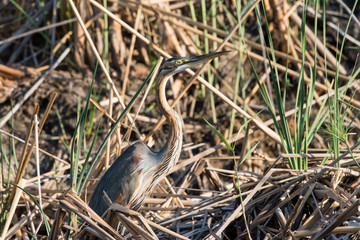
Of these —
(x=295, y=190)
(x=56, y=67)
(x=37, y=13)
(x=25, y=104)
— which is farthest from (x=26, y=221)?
(x=37, y=13)

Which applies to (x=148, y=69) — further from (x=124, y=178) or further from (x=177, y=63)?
(x=124, y=178)

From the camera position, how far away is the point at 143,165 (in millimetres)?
2922

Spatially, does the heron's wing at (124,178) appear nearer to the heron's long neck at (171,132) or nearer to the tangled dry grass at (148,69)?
the heron's long neck at (171,132)

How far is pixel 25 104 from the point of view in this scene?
14.9 ft

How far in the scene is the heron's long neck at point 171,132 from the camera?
115 inches

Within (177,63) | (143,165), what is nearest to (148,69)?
(177,63)

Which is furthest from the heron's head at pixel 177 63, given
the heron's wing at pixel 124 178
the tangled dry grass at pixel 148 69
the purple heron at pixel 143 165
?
the tangled dry grass at pixel 148 69

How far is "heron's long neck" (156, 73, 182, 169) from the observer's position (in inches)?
115

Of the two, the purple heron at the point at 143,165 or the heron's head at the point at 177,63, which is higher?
the heron's head at the point at 177,63

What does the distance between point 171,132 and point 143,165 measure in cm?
23

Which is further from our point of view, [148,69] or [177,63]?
[148,69]

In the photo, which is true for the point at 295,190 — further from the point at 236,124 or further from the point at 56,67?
the point at 56,67

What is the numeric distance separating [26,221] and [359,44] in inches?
119

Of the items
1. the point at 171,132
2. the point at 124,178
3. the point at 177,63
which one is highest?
the point at 177,63
